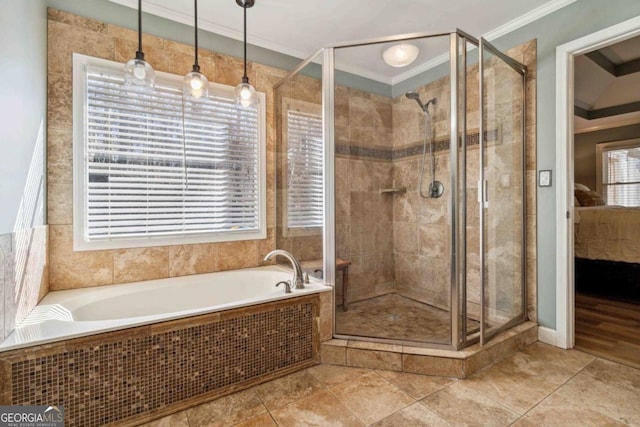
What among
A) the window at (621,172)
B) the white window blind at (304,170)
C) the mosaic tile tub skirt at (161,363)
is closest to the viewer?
the mosaic tile tub skirt at (161,363)

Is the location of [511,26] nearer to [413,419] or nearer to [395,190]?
[395,190]

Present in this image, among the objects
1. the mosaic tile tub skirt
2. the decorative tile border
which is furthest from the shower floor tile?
the decorative tile border

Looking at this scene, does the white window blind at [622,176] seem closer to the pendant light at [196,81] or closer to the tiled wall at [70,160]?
the tiled wall at [70,160]

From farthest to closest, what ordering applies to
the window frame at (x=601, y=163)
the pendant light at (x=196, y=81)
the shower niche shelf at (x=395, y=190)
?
the window frame at (x=601, y=163) → the shower niche shelf at (x=395, y=190) → the pendant light at (x=196, y=81)

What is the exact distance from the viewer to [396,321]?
92.8 inches

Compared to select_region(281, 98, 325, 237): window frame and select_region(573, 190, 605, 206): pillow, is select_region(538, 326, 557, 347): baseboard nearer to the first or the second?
select_region(281, 98, 325, 237): window frame

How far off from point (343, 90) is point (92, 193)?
1.95 m

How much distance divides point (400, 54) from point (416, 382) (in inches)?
90.7

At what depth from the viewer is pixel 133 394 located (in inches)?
57.5

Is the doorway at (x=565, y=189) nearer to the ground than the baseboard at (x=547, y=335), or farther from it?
farther from it

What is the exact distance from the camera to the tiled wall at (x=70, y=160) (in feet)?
6.31

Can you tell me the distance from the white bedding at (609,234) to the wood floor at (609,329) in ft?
1.64

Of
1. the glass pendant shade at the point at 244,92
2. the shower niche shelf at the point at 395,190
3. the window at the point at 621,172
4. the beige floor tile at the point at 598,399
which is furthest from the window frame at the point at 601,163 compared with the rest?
the glass pendant shade at the point at 244,92

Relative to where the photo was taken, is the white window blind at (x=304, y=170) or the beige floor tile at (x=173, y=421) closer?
the beige floor tile at (x=173, y=421)
